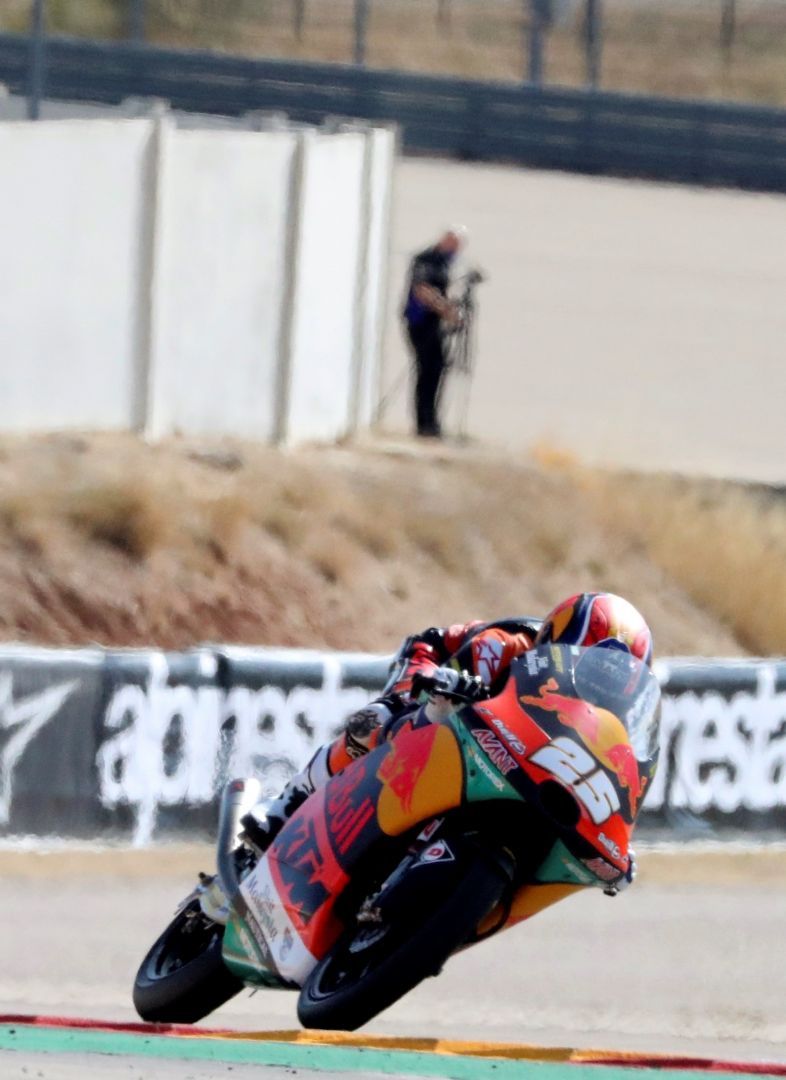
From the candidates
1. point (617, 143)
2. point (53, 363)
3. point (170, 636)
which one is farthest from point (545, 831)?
point (617, 143)

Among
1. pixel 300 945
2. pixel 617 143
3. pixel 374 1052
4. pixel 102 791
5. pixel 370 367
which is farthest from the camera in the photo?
pixel 617 143

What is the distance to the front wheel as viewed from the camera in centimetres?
507

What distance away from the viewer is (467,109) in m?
31.0

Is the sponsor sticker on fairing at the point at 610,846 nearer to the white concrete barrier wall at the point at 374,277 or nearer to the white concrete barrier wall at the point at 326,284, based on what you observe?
the white concrete barrier wall at the point at 326,284

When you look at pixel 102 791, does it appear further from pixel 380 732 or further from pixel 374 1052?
pixel 374 1052

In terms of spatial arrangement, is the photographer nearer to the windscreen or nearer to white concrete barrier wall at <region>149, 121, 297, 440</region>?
white concrete barrier wall at <region>149, 121, 297, 440</region>

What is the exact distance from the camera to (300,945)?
18.3 ft

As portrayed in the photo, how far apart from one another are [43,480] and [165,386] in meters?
1.53

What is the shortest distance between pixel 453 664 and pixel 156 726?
10.8 feet

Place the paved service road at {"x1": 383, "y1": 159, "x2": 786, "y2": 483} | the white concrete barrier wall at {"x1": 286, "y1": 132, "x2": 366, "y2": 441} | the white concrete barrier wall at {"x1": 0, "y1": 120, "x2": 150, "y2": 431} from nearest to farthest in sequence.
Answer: the white concrete barrier wall at {"x1": 0, "y1": 120, "x2": 150, "y2": 431}
the white concrete barrier wall at {"x1": 286, "y1": 132, "x2": 366, "y2": 441}
the paved service road at {"x1": 383, "y1": 159, "x2": 786, "y2": 483}

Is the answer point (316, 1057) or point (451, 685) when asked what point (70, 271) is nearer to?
point (451, 685)

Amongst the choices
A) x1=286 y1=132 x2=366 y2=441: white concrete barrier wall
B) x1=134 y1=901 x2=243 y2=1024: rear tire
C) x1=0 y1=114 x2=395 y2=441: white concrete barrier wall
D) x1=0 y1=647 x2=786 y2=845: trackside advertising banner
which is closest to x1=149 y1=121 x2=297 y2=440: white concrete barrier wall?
x1=0 y1=114 x2=395 y2=441: white concrete barrier wall

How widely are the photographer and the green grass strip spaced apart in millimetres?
12025

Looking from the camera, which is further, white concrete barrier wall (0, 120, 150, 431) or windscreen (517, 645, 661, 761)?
white concrete barrier wall (0, 120, 150, 431)
